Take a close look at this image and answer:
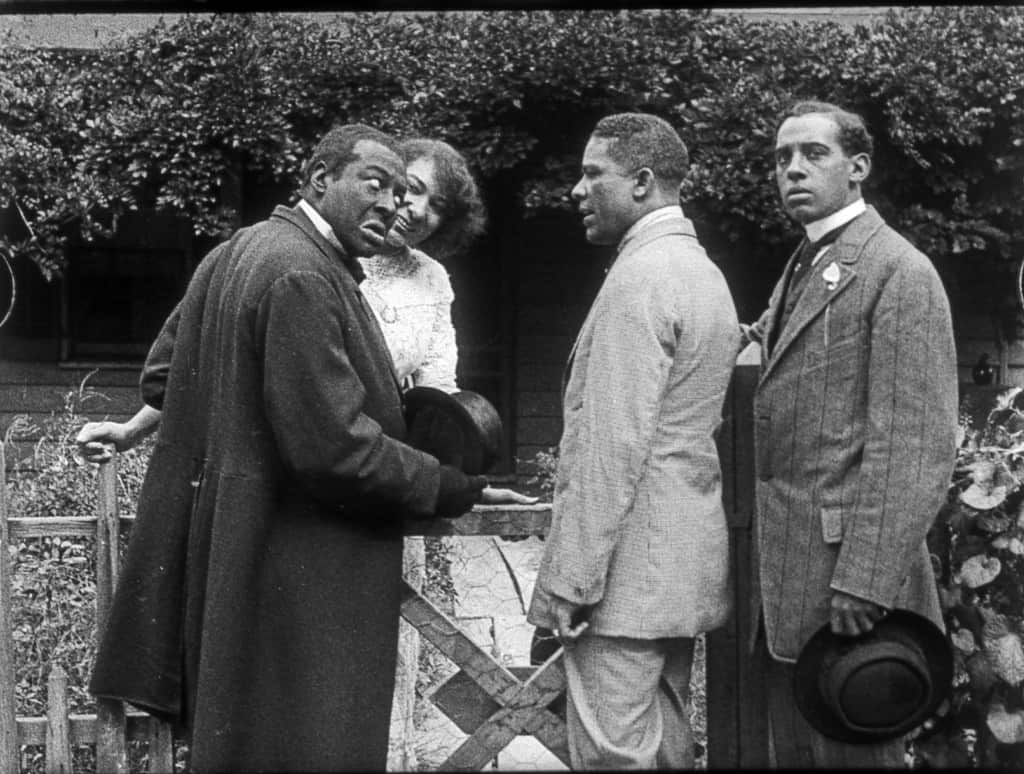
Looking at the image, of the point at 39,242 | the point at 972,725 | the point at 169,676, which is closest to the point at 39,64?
the point at 39,242

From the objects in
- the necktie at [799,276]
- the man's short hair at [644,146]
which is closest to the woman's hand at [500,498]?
the necktie at [799,276]

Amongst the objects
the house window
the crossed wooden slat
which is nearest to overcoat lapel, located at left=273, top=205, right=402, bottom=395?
the crossed wooden slat

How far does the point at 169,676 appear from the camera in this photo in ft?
10.8

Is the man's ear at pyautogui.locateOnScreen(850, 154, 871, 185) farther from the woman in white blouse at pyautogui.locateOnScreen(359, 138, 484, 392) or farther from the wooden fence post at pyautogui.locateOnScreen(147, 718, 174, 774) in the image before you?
the wooden fence post at pyautogui.locateOnScreen(147, 718, 174, 774)

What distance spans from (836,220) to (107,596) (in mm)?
2193

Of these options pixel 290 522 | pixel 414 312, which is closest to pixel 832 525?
pixel 290 522

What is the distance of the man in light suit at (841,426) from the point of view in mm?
2918

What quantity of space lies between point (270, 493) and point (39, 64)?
6.00 m

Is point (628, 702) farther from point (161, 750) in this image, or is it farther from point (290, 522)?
point (161, 750)

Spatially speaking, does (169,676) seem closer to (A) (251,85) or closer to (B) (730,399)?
(B) (730,399)

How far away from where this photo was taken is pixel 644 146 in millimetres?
3244

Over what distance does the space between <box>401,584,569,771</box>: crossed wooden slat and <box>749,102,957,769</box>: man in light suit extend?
0.58 metres

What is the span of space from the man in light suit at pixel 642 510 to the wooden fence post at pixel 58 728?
1566mm

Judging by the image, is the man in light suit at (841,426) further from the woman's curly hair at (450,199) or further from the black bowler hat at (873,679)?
the woman's curly hair at (450,199)
